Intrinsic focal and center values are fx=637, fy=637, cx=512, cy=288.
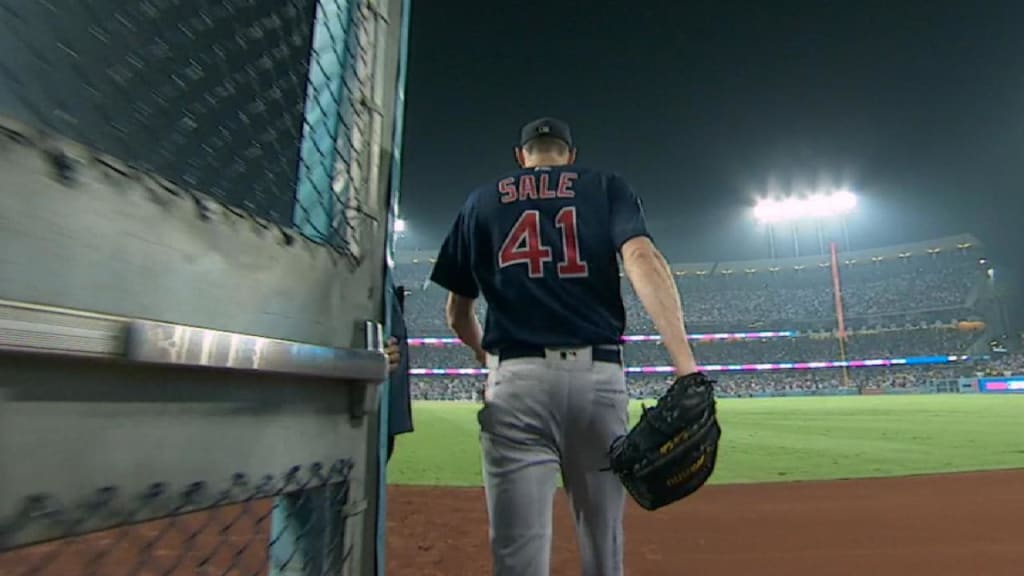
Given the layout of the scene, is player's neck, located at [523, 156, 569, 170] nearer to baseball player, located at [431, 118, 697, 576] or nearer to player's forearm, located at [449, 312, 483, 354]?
baseball player, located at [431, 118, 697, 576]

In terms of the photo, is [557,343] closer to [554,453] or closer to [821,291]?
[554,453]

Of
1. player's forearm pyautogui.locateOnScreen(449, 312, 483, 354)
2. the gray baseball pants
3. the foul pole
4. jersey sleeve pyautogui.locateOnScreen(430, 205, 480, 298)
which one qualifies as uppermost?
the foul pole

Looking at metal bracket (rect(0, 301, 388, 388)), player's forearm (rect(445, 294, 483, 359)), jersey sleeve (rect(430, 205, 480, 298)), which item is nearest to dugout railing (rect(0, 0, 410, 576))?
metal bracket (rect(0, 301, 388, 388))

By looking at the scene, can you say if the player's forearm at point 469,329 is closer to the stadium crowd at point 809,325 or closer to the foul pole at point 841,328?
the stadium crowd at point 809,325

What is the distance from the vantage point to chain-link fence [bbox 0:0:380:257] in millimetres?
1114

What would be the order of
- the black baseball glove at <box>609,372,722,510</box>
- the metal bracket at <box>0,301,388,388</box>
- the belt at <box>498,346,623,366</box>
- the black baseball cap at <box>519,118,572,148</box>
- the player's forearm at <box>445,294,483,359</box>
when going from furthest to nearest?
1. the player's forearm at <box>445,294,483,359</box>
2. the black baseball cap at <box>519,118,572,148</box>
3. the belt at <box>498,346,623,366</box>
4. the black baseball glove at <box>609,372,722,510</box>
5. the metal bracket at <box>0,301,388,388</box>

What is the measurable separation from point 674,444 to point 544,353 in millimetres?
452

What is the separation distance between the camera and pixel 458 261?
2.22m

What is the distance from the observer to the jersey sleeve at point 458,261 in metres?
2.20

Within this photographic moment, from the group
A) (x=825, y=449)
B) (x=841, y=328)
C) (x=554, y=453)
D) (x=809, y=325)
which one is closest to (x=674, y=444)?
(x=554, y=453)

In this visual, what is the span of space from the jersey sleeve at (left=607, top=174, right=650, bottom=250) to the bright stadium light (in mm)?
38128

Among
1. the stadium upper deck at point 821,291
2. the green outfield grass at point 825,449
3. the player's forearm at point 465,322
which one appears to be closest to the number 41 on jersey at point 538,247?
the player's forearm at point 465,322

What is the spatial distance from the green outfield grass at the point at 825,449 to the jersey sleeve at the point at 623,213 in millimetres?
4248

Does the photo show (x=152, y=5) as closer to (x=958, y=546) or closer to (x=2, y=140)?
(x=2, y=140)
